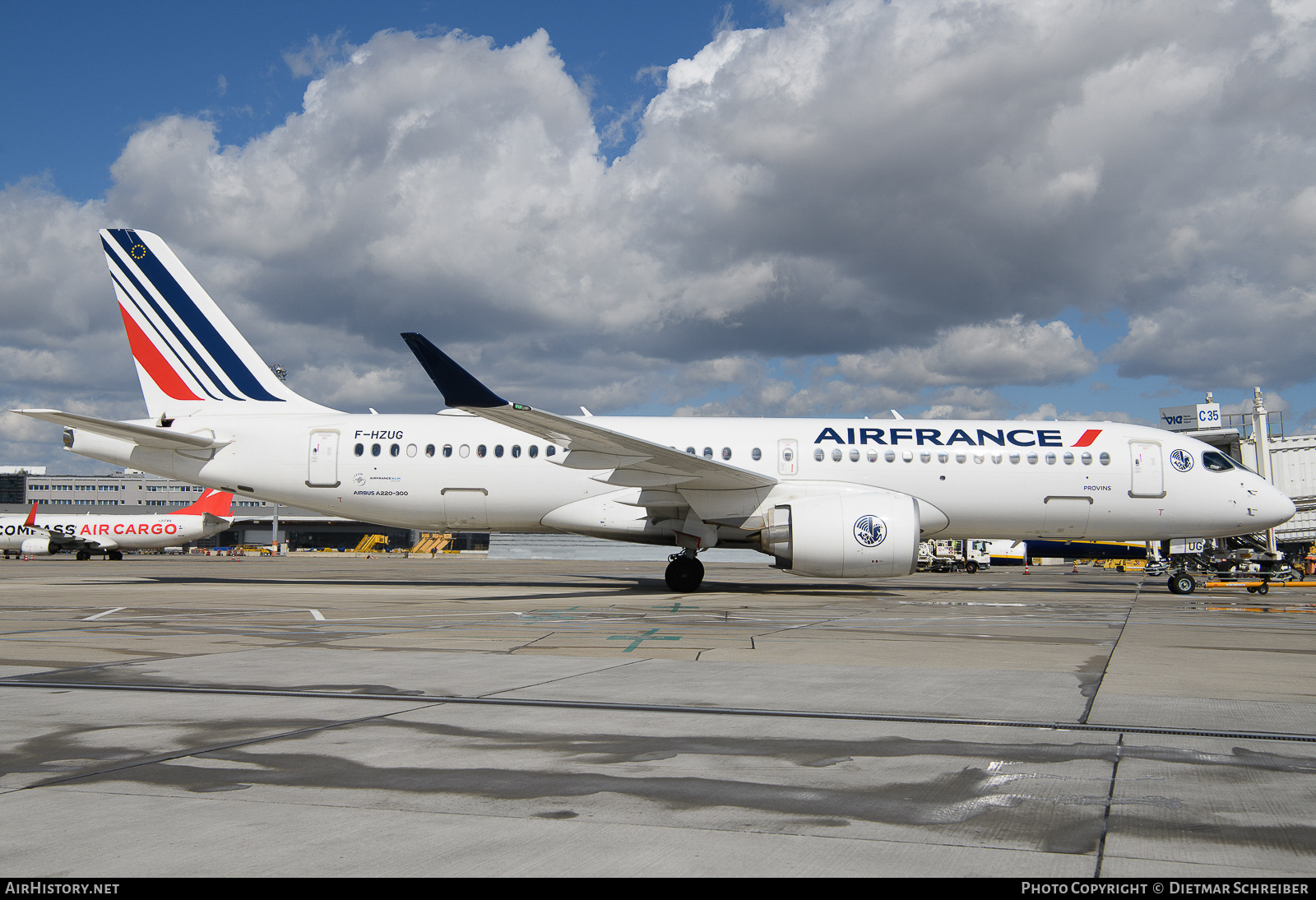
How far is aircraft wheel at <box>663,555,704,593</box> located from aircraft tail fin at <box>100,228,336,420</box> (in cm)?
977

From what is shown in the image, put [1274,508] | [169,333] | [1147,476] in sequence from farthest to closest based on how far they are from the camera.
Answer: [169,333] → [1274,508] → [1147,476]

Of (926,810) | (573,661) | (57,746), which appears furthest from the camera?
(573,661)

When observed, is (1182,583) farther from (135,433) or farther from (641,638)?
(135,433)

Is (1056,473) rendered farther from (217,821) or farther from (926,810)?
(217,821)

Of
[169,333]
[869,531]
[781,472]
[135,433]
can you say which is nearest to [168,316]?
[169,333]

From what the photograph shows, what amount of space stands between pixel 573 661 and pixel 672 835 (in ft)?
16.9

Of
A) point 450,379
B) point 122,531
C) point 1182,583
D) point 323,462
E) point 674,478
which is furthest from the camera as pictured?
point 122,531

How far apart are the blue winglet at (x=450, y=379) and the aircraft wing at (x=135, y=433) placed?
7637mm

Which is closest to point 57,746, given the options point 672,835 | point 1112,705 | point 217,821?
point 217,821

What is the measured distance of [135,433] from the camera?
19797 millimetres

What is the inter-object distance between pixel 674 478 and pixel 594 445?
1.94 meters

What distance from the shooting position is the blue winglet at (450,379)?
1580 cm

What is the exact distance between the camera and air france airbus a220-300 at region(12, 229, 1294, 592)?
19.7m

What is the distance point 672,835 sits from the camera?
3.38 m
